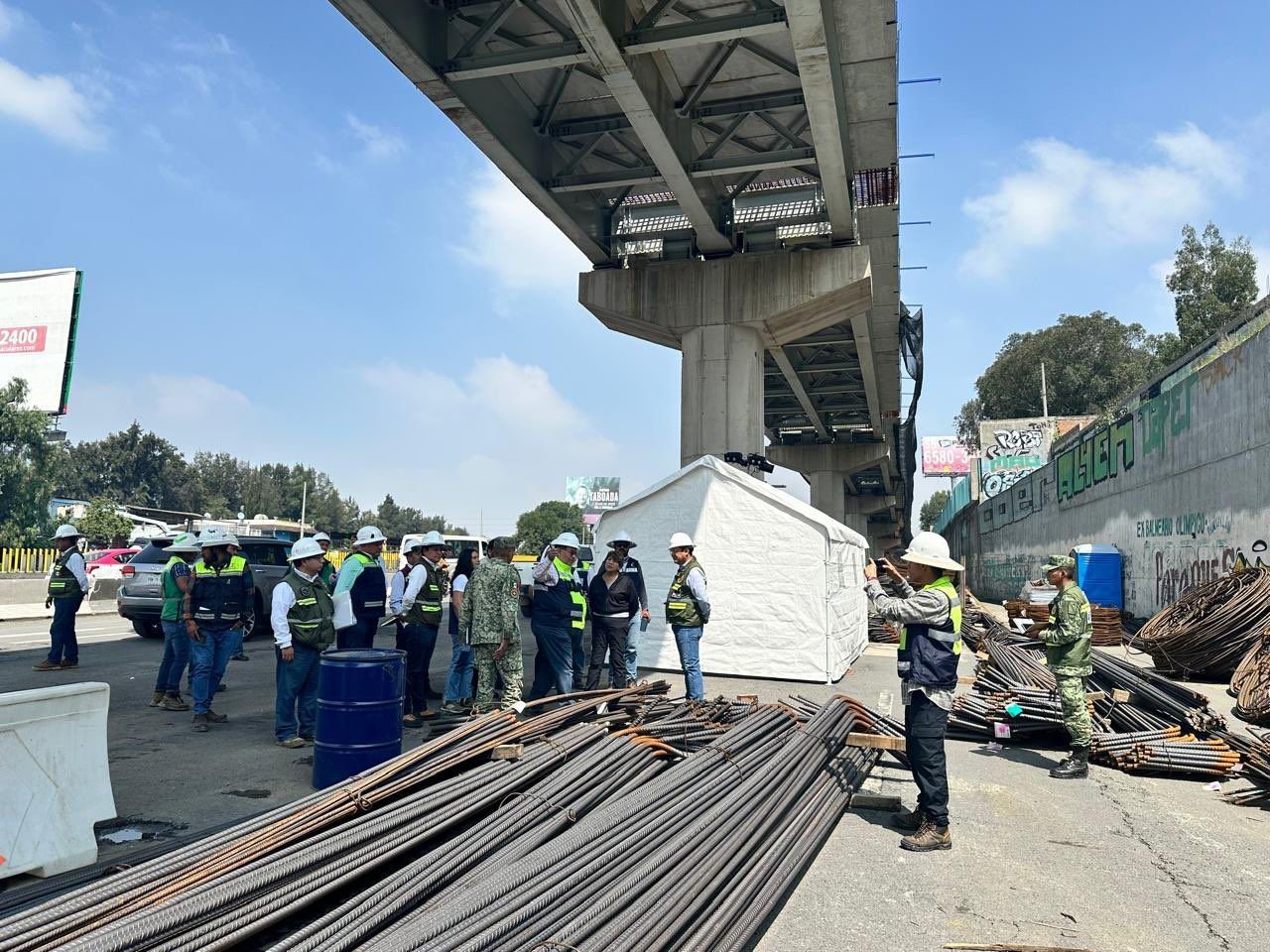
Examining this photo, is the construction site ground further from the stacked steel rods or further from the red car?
the red car

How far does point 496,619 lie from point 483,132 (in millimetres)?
9266

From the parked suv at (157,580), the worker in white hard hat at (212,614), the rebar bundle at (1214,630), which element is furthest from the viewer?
the parked suv at (157,580)

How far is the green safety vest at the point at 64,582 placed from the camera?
11.0 meters

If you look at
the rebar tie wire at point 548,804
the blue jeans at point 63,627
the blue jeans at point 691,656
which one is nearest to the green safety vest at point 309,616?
the rebar tie wire at point 548,804

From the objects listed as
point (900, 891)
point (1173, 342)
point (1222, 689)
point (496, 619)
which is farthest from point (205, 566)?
point (1173, 342)

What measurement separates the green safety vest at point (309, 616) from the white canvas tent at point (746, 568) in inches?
221

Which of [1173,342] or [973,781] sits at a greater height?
[1173,342]

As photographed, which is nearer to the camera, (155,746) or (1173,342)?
(155,746)

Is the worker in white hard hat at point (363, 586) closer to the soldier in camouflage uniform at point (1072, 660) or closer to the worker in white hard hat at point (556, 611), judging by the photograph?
the worker in white hard hat at point (556, 611)

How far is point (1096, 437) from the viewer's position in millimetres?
25016

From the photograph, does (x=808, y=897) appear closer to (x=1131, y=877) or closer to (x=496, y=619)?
(x=1131, y=877)

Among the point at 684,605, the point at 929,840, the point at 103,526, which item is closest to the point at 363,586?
the point at 684,605

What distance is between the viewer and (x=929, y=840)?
17.0 feet

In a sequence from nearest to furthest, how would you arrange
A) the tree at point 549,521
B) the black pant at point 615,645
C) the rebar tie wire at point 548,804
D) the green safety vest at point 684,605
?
1. the rebar tie wire at point 548,804
2. the green safety vest at point 684,605
3. the black pant at point 615,645
4. the tree at point 549,521
